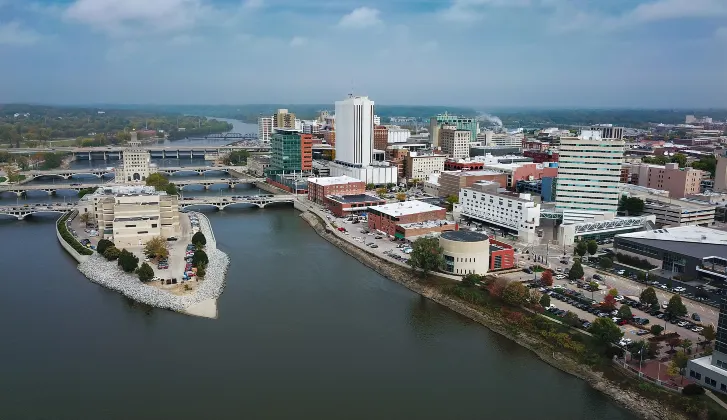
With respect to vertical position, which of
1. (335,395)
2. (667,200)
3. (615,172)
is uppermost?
(615,172)

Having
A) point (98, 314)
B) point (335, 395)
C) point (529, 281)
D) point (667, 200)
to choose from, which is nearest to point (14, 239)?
point (98, 314)

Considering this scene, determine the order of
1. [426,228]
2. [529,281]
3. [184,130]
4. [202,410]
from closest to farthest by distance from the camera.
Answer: [202,410] < [529,281] < [426,228] < [184,130]

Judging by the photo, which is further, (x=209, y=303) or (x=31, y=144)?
(x=31, y=144)

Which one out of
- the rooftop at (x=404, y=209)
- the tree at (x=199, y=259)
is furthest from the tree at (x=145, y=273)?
the rooftop at (x=404, y=209)

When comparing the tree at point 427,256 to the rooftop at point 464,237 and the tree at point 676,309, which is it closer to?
the rooftop at point 464,237

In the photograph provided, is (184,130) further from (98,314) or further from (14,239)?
(98,314)

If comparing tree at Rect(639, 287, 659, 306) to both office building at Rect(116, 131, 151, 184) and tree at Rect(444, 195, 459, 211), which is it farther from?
office building at Rect(116, 131, 151, 184)

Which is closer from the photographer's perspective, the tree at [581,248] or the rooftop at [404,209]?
the tree at [581,248]
